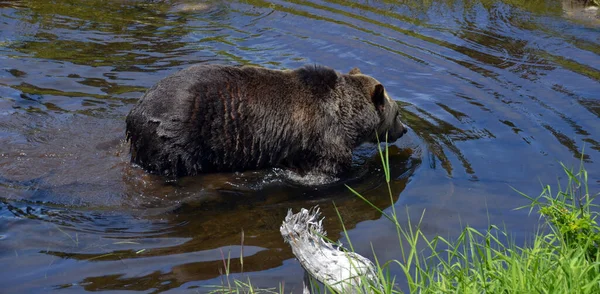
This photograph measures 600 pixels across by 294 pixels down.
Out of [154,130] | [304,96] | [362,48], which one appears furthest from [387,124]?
[362,48]

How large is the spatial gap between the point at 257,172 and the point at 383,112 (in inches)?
67.6

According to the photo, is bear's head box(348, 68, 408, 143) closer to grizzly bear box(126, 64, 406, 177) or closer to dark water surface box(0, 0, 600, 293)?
grizzly bear box(126, 64, 406, 177)

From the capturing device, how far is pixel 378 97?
328 inches

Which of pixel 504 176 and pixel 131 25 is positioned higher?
pixel 131 25

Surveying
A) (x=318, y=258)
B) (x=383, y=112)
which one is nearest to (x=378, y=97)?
(x=383, y=112)

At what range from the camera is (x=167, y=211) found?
6949 mm

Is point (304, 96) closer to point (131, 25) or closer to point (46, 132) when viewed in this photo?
point (46, 132)

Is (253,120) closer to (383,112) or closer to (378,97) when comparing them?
(378,97)

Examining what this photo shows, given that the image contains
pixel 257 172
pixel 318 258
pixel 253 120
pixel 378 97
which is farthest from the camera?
pixel 378 97

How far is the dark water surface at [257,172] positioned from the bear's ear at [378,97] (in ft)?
2.50

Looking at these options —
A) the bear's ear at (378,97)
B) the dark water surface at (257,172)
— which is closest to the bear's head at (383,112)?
the bear's ear at (378,97)

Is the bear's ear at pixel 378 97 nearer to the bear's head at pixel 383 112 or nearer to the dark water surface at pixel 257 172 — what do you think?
the bear's head at pixel 383 112

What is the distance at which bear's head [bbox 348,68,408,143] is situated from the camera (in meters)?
8.30

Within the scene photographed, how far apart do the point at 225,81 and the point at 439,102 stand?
154 inches
